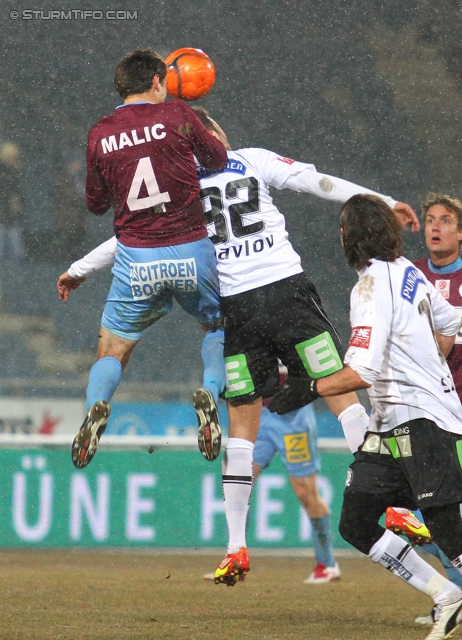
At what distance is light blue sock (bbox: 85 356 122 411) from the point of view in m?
4.59

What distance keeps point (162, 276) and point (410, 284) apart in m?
1.15

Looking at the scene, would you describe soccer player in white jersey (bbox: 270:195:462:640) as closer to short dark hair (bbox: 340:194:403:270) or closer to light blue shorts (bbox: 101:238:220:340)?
short dark hair (bbox: 340:194:403:270)

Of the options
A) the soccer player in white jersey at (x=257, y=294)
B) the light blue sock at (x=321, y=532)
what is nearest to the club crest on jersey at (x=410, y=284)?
the soccer player in white jersey at (x=257, y=294)

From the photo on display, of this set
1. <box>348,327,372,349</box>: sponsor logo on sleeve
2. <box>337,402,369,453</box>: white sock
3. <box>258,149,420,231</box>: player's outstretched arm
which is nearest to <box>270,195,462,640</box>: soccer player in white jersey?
<box>348,327,372,349</box>: sponsor logo on sleeve

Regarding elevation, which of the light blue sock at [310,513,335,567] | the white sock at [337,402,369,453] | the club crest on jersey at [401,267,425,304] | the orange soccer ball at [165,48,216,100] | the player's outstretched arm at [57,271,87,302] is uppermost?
the orange soccer ball at [165,48,216,100]

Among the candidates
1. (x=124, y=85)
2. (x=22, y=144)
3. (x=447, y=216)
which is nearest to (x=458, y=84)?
(x=22, y=144)

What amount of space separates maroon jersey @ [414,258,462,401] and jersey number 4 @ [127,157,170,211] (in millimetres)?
1542

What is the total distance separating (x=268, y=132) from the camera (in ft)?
44.7

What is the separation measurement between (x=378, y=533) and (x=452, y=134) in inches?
441

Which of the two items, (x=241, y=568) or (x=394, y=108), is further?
(x=394, y=108)

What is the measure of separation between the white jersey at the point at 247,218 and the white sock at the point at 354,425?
74 cm

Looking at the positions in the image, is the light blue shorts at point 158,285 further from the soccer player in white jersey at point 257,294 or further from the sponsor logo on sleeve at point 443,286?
the sponsor logo on sleeve at point 443,286

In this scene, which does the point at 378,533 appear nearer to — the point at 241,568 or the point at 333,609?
the point at 241,568

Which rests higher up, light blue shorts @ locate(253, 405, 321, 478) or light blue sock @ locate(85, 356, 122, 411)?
light blue sock @ locate(85, 356, 122, 411)
